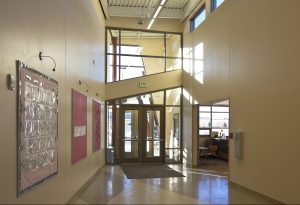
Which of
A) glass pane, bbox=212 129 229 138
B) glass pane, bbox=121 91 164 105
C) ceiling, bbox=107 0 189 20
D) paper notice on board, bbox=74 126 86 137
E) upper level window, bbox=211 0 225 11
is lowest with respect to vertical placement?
glass pane, bbox=212 129 229 138

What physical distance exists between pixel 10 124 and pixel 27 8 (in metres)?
1.39

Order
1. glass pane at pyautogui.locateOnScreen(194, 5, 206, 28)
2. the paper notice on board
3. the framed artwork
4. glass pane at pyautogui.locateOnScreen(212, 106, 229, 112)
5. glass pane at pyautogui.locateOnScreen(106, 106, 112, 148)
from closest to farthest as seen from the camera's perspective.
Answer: the framed artwork, the paper notice on board, glass pane at pyautogui.locateOnScreen(194, 5, 206, 28), glass pane at pyautogui.locateOnScreen(106, 106, 112, 148), glass pane at pyautogui.locateOnScreen(212, 106, 229, 112)

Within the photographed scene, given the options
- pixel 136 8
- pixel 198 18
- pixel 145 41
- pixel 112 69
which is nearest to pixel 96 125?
pixel 112 69

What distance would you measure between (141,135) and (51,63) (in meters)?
7.55

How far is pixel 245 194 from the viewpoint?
6.75 metres

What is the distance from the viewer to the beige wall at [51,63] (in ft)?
9.89

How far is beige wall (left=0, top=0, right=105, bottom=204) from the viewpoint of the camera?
119 inches

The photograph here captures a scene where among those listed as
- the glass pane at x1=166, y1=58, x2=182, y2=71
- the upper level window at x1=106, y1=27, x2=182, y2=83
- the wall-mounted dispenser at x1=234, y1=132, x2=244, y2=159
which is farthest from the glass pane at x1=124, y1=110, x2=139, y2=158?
the wall-mounted dispenser at x1=234, y1=132, x2=244, y2=159

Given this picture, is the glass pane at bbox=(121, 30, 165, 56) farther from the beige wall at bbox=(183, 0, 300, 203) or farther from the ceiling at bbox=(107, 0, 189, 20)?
the beige wall at bbox=(183, 0, 300, 203)

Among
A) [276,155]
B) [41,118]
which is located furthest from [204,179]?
[41,118]

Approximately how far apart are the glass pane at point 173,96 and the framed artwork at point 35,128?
25.2 ft

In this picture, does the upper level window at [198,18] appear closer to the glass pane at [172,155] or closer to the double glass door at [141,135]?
the double glass door at [141,135]

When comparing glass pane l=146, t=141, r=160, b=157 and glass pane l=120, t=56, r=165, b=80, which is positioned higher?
glass pane l=120, t=56, r=165, b=80

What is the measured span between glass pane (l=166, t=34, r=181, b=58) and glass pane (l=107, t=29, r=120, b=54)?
6.66ft
